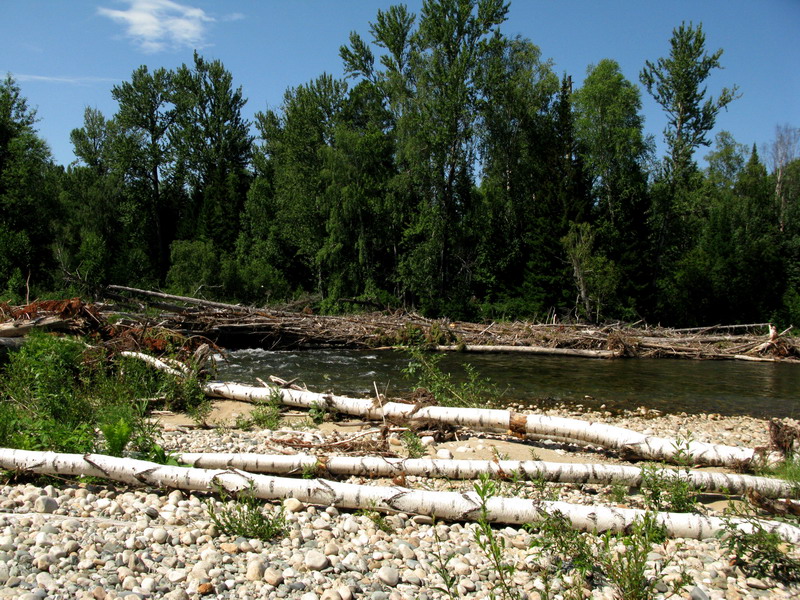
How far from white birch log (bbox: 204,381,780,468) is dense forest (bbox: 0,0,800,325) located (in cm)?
1897

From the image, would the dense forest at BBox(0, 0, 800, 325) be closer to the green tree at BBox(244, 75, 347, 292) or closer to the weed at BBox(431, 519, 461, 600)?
the green tree at BBox(244, 75, 347, 292)

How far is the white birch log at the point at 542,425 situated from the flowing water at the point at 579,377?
0.86m

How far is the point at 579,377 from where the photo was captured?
567 inches

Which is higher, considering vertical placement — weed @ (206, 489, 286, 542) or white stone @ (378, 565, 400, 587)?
weed @ (206, 489, 286, 542)

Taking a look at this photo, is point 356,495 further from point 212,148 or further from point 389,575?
point 212,148

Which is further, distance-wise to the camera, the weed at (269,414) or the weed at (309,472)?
the weed at (269,414)

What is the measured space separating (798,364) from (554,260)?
43.7 feet

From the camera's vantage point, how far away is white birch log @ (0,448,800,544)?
4.49 meters

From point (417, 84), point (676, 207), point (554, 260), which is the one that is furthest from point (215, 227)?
point (676, 207)

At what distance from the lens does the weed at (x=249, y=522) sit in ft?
14.2

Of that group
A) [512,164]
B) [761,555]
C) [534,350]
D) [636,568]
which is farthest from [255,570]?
[512,164]

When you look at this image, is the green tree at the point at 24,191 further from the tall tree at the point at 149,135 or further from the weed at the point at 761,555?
the weed at the point at 761,555

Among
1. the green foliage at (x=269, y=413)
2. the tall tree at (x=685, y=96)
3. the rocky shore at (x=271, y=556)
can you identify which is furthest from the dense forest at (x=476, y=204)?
the rocky shore at (x=271, y=556)

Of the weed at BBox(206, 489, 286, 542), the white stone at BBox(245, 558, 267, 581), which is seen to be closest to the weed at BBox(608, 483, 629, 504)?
the weed at BBox(206, 489, 286, 542)
